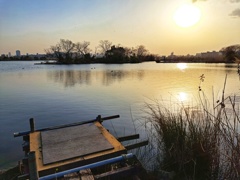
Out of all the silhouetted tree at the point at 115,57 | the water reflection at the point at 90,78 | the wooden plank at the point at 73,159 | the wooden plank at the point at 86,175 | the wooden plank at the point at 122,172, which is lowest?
the water reflection at the point at 90,78

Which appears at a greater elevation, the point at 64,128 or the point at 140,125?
the point at 64,128

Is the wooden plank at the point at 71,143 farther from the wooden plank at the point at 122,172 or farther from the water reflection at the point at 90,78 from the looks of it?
the water reflection at the point at 90,78

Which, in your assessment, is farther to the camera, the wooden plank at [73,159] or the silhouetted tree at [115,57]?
the silhouetted tree at [115,57]

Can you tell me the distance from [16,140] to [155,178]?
459 cm

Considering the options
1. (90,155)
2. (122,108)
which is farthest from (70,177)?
(122,108)

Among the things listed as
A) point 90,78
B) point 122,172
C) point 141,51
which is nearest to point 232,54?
→ point 122,172

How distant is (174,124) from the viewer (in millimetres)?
4359

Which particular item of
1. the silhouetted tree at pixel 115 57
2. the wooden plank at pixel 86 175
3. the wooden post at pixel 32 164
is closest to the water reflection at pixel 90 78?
the wooden plank at pixel 86 175

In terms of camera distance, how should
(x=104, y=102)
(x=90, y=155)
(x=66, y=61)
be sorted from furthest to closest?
(x=66, y=61) < (x=104, y=102) < (x=90, y=155)

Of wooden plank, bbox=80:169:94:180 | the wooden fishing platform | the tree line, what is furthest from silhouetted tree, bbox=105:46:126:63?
wooden plank, bbox=80:169:94:180

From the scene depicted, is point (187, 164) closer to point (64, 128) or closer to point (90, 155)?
point (90, 155)

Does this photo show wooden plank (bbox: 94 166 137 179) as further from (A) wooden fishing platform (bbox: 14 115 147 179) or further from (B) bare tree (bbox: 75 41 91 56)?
(B) bare tree (bbox: 75 41 91 56)

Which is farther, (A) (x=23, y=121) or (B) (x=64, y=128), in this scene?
(A) (x=23, y=121)

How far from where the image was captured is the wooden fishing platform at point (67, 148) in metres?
3.34
